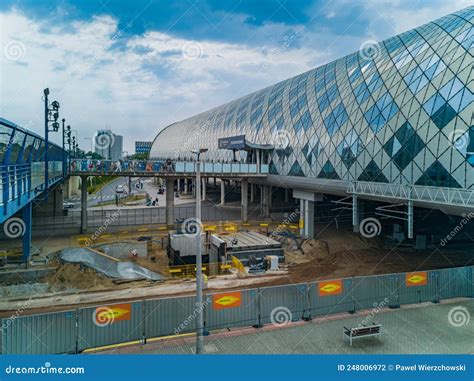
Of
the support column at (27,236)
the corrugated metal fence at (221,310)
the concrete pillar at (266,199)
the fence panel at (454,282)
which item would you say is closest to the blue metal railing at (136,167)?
the concrete pillar at (266,199)

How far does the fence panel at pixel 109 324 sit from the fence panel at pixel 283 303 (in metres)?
5.21

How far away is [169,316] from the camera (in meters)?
15.1

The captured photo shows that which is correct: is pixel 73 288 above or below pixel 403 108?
below

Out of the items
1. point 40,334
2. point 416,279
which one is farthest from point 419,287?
point 40,334

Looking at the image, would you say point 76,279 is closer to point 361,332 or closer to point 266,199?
point 361,332

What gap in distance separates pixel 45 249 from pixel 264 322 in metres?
23.7

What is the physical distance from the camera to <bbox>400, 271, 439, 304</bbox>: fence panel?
745 inches

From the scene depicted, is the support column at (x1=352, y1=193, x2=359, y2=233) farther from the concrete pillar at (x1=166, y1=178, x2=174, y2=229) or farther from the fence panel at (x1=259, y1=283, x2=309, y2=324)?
the concrete pillar at (x1=166, y1=178, x2=174, y2=229)

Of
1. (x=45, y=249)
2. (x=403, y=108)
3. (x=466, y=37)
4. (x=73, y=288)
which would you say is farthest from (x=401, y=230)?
(x=45, y=249)

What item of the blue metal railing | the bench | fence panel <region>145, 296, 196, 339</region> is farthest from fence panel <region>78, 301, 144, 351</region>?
the blue metal railing

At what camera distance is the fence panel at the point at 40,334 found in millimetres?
12758

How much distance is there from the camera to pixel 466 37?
2598 centimetres

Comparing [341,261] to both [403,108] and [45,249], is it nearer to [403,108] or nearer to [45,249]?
[403,108]

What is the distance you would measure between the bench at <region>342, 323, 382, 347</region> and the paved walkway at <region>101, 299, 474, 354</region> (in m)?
0.29
